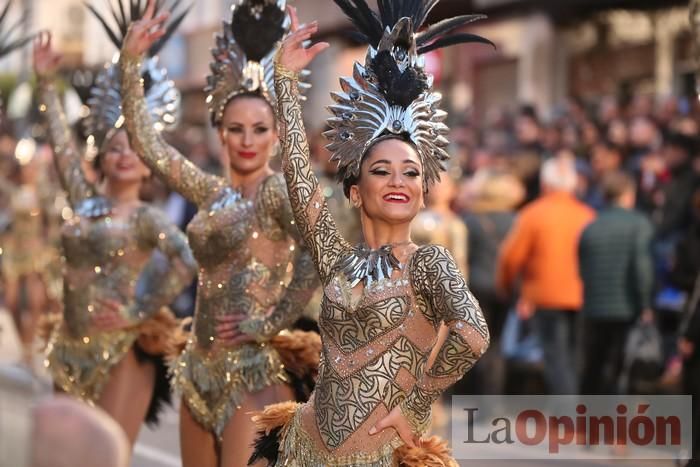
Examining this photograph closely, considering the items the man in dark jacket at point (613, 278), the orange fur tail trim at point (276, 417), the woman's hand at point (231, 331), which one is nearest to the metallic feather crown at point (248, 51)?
the woman's hand at point (231, 331)

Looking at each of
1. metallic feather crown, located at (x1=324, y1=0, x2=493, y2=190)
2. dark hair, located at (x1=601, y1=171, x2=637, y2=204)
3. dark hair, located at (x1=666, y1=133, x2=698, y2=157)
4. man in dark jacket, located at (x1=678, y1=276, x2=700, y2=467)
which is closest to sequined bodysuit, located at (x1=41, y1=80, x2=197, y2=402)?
metallic feather crown, located at (x1=324, y1=0, x2=493, y2=190)

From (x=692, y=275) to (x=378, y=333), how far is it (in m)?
5.96

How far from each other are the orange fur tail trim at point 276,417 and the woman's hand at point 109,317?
2.73 metres

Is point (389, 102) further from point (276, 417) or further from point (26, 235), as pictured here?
point (26, 235)

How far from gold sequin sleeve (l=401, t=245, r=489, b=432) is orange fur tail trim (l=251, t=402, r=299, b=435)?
1.73ft

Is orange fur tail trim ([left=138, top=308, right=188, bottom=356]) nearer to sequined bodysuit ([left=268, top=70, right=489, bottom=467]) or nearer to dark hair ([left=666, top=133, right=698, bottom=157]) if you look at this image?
sequined bodysuit ([left=268, top=70, right=489, bottom=467])

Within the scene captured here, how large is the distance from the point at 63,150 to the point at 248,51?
177 centimetres

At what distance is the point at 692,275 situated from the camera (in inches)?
401

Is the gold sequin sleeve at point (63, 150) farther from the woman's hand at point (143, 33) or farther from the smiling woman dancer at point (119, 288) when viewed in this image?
the woman's hand at point (143, 33)

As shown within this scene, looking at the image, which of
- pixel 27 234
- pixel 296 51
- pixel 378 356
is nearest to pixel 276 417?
pixel 378 356

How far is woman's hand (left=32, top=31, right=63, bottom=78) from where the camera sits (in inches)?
326

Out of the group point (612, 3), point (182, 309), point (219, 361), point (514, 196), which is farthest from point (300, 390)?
point (612, 3)

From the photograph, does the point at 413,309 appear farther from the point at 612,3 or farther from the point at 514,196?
the point at 612,3

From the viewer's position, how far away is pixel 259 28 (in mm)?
6855
